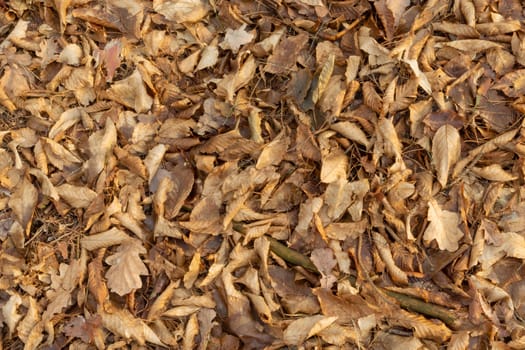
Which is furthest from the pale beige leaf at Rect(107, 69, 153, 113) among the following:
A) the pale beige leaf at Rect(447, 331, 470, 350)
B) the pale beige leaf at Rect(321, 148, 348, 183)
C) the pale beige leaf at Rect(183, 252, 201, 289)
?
the pale beige leaf at Rect(447, 331, 470, 350)

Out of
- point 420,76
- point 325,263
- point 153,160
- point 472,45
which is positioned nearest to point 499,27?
point 472,45

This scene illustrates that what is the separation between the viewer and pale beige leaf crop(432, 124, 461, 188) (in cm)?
194

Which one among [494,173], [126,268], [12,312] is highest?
[494,173]

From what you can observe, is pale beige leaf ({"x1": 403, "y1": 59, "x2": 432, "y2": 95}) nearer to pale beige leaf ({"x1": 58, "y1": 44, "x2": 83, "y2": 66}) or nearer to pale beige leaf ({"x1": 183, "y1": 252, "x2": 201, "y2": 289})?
pale beige leaf ({"x1": 183, "y1": 252, "x2": 201, "y2": 289})

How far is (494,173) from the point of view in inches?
77.5

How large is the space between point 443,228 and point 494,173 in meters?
0.29

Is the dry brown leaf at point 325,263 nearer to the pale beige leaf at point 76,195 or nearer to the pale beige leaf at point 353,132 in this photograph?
the pale beige leaf at point 353,132

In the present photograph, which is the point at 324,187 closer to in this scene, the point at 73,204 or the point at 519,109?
the point at 519,109

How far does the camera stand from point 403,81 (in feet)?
6.66

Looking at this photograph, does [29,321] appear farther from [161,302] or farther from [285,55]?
[285,55]

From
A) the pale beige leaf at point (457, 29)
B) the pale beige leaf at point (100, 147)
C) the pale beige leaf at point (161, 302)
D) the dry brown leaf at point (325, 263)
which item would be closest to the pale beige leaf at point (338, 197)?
the dry brown leaf at point (325, 263)

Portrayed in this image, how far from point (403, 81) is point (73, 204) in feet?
4.45

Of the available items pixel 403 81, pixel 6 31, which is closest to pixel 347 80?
pixel 403 81

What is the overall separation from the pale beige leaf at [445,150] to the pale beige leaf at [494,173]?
0.10 meters
